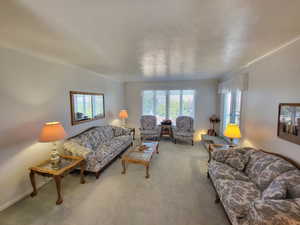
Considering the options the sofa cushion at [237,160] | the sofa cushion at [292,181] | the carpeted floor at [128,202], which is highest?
the sofa cushion at [292,181]

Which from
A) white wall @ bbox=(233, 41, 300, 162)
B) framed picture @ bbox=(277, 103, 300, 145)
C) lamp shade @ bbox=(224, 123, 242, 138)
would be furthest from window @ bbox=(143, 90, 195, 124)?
framed picture @ bbox=(277, 103, 300, 145)

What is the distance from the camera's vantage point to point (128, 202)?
6.73 feet

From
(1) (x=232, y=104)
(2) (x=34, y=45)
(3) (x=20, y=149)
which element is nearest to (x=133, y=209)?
(3) (x=20, y=149)

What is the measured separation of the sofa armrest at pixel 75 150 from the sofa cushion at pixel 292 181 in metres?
2.98

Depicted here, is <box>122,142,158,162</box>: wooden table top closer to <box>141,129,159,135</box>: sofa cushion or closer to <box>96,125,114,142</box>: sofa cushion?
<box>96,125,114,142</box>: sofa cushion

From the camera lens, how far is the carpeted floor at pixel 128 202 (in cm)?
174

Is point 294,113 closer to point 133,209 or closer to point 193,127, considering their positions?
point 133,209

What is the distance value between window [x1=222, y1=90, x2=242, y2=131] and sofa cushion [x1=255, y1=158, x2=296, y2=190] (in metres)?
1.83

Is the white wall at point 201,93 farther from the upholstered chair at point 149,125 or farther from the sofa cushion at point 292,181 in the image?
the sofa cushion at point 292,181

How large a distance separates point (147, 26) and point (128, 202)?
A: 2.47m

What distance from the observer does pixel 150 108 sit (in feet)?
19.0

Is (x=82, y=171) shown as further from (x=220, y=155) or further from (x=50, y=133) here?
(x=220, y=155)

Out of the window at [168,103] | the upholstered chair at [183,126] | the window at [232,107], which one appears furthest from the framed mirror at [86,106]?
the window at [232,107]

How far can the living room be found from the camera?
3.97ft
